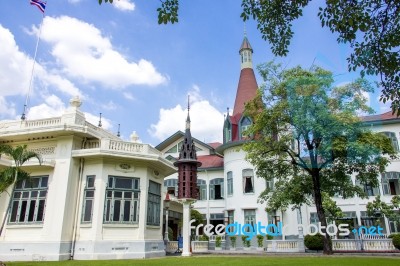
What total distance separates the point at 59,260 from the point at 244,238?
525 inches

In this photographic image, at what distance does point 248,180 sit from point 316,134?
10.8 m

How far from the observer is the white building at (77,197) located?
15.5m

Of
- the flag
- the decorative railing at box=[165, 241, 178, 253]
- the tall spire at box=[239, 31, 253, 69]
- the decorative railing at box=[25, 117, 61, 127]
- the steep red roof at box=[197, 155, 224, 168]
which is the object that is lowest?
the decorative railing at box=[165, 241, 178, 253]

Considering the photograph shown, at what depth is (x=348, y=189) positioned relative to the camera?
57.0 feet

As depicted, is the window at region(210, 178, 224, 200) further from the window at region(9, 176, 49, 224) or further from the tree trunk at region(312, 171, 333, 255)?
the window at region(9, 176, 49, 224)

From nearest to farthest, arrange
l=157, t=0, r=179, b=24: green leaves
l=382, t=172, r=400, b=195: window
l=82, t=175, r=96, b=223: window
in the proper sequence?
l=157, t=0, r=179, b=24: green leaves → l=82, t=175, r=96, b=223: window → l=382, t=172, r=400, b=195: window

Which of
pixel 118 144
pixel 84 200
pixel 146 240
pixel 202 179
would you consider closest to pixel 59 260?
pixel 84 200

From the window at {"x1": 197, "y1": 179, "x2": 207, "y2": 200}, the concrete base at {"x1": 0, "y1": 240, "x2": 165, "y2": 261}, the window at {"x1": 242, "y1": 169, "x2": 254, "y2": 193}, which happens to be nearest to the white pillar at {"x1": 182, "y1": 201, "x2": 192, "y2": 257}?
the concrete base at {"x1": 0, "y1": 240, "x2": 165, "y2": 261}

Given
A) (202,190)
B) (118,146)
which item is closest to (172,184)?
(202,190)

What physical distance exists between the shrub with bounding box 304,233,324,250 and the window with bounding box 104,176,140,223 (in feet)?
35.3

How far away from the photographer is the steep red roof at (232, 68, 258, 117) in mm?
29467

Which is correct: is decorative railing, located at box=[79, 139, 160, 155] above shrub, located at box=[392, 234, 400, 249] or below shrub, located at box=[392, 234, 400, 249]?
above

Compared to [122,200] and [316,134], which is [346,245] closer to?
[316,134]

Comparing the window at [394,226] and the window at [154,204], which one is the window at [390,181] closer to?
the window at [394,226]
